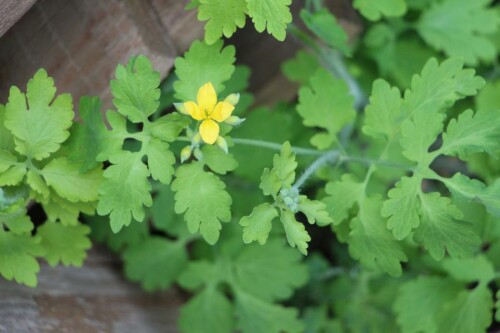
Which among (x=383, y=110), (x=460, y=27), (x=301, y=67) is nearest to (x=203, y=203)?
(x=383, y=110)

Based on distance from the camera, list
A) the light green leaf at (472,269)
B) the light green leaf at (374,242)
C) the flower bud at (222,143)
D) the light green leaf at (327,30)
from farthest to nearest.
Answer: the light green leaf at (472,269), the light green leaf at (327,30), the light green leaf at (374,242), the flower bud at (222,143)

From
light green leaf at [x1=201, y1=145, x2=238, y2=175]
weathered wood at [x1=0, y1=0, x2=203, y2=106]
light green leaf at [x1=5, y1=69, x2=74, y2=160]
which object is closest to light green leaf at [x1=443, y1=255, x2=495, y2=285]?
light green leaf at [x1=201, y1=145, x2=238, y2=175]

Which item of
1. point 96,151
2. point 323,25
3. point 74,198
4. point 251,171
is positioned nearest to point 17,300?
point 74,198

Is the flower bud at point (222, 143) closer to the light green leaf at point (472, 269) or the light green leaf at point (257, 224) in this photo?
the light green leaf at point (257, 224)

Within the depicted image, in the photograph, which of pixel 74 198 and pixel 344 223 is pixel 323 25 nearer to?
pixel 344 223

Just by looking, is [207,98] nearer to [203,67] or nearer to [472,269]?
[203,67]

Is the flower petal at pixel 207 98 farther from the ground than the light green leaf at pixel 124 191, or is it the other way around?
the flower petal at pixel 207 98

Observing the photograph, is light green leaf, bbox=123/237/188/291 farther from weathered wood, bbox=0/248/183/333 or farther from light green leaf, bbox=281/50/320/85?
light green leaf, bbox=281/50/320/85

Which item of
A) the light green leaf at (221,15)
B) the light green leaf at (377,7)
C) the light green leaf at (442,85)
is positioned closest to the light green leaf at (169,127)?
the light green leaf at (221,15)
